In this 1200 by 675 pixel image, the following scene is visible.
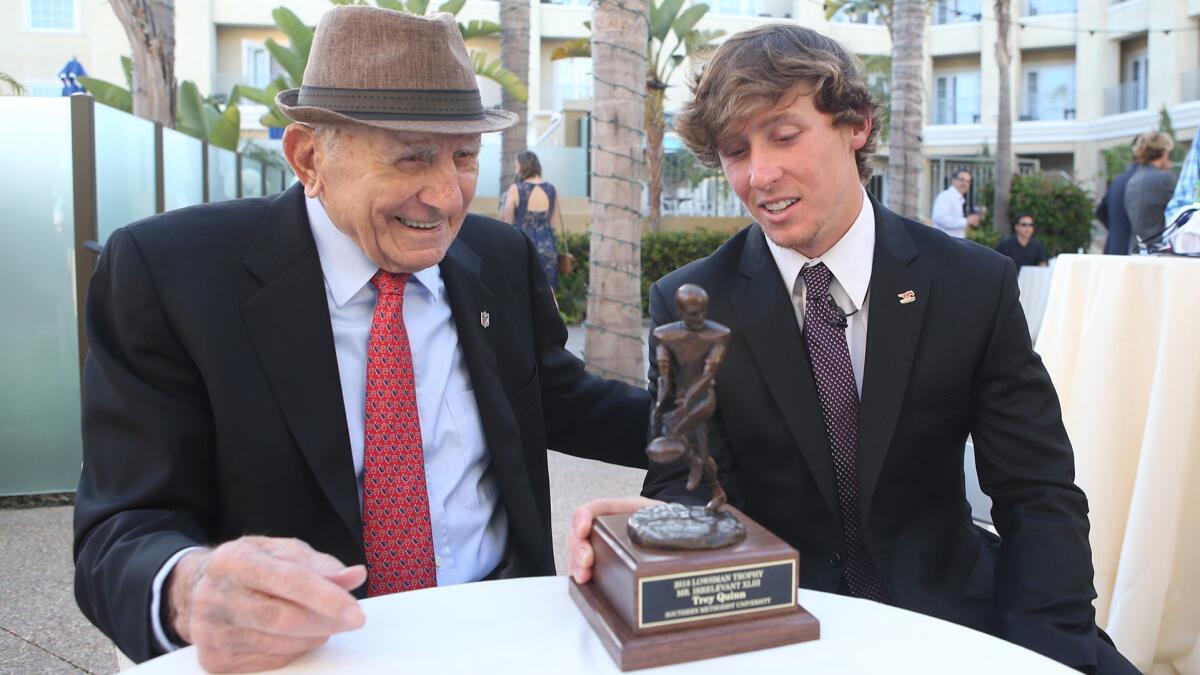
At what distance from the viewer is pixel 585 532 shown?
1645 millimetres

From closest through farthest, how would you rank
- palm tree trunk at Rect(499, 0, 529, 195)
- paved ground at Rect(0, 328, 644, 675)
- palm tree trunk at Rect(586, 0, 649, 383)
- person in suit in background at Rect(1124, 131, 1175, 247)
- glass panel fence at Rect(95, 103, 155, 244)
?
paved ground at Rect(0, 328, 644, 675) < glass panel fence at Rect(95, 103, 155, 244) < palm tree trunk at Rect(586, 0, 649, 383) < person in suit in background at Rect(1124, 131, 1175, 247) < palm tree trunk at Rect(499, 0, 529, 195)

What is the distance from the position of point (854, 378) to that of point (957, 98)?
124ft

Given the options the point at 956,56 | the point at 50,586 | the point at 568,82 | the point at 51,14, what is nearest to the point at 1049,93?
the point at 956,56

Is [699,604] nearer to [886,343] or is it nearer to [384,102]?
[886,343]

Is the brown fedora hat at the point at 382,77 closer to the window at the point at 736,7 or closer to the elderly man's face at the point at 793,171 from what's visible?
the elderly man's face at the point at 793,171

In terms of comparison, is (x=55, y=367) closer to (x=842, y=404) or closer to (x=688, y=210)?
(x=842, y=404)

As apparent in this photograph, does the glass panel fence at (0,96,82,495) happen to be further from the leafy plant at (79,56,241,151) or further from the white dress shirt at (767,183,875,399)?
the leafy plant at (79,56,241,151)

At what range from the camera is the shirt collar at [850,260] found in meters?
2.17

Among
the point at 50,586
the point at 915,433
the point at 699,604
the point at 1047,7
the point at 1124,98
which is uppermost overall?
the point at 1047,7

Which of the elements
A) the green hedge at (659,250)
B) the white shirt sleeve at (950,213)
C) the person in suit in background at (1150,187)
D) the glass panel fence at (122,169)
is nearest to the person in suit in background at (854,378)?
the glass panel fence at (122,169)

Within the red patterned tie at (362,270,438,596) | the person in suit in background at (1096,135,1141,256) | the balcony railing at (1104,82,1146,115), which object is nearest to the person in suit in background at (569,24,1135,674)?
the red patterned tie at (362,270,438,596)

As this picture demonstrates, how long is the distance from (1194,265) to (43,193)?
538 cm

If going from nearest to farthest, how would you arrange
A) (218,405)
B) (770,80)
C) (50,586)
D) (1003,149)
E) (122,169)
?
(218,405) < (770,80) < (50,586) < (122,169) < (1003,149)

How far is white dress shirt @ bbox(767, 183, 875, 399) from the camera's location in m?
2.17
